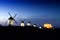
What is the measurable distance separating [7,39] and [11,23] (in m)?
58.7

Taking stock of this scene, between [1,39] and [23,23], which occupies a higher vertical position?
[23,23]

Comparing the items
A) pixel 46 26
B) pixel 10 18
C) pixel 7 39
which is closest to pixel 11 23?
pixel 10 18

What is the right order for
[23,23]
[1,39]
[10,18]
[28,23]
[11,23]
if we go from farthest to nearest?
[28,23], [23,23], [10,18], [11,23], [1,39]

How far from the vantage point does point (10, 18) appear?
301 feet

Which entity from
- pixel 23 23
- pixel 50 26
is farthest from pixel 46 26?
pixel 23 23

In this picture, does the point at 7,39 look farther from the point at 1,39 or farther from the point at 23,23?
the point at 23,23

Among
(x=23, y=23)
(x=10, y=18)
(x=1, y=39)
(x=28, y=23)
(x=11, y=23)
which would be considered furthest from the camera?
(x=28, y=23)

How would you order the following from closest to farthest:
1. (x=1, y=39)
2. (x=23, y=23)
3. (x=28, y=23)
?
(x=1, y=39) → (x=23, y=23) → (x=28, y=23)

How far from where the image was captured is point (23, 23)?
4247 inches

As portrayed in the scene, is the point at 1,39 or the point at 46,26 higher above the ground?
the point at 46,26

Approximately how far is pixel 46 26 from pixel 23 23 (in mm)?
19553

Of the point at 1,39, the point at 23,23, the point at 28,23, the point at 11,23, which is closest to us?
the point at 1,39

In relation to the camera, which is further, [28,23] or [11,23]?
[28,23]

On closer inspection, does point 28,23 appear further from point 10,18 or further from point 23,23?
point 10,18
